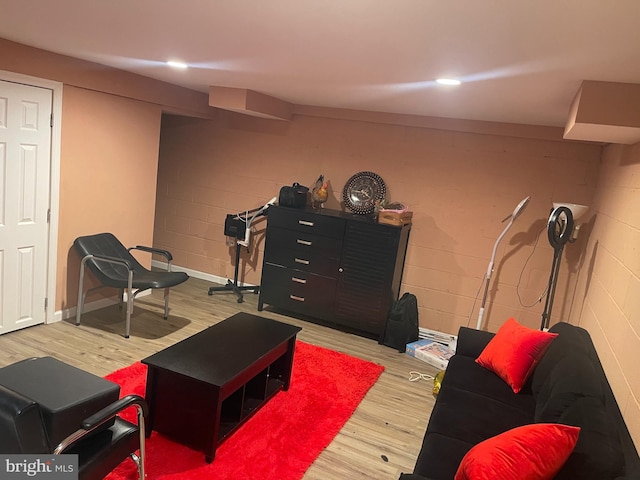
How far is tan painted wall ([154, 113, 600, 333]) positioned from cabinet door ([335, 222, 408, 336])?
50 centimetres

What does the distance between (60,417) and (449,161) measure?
12.5ft

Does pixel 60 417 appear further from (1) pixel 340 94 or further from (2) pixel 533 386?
(1) pixel 340 94

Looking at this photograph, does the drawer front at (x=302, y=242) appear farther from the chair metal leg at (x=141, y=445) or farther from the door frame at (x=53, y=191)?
the chair metal leg at (x=141, y=445)

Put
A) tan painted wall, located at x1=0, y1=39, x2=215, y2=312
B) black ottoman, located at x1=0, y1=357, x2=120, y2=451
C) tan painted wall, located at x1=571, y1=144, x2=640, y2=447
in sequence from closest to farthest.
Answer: black ottoman, located at x1=0, y1=357, x2=120, y2=451 → tan painted wall, located at x1=571, y1=144, x2=640, y2=447 → tan painted wall, located at x1=0, y1=39, x2=215, y2=312

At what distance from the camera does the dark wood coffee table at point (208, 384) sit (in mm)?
2480

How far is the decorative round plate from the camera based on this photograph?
189 inches

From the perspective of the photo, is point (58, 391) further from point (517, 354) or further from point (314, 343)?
point (314, 343)

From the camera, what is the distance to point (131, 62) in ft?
11.5

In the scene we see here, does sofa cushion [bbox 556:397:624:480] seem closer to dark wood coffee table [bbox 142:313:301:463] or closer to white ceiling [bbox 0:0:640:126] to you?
white ceiling [bbox 0:0:640:126]

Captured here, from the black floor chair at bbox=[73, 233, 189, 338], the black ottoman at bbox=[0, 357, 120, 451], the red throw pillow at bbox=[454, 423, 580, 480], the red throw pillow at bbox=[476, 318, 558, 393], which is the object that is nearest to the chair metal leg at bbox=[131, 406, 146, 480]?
the black ottoman at bbox=[0, 357, 120, 451]

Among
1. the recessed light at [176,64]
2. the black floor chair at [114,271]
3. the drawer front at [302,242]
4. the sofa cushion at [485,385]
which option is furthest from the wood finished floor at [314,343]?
the recessed light at [176,64]

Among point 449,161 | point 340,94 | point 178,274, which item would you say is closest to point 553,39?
point 340,94

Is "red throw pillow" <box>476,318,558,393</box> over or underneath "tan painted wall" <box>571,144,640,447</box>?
underneath
